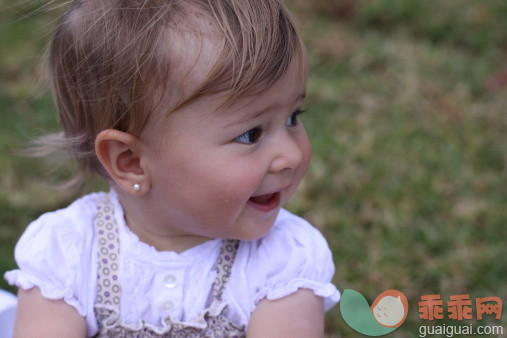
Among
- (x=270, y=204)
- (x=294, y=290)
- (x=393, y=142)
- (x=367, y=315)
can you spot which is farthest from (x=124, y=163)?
(x=393, y=142)

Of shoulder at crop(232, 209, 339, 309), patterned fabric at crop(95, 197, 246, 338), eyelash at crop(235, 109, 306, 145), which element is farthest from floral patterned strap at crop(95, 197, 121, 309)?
eyelash at crop(235, 109, 306, 145)

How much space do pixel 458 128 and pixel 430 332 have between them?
1.07 metres

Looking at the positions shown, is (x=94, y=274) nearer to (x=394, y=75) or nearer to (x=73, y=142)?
(x=73, y=142)

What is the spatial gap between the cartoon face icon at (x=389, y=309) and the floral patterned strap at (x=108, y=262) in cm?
52

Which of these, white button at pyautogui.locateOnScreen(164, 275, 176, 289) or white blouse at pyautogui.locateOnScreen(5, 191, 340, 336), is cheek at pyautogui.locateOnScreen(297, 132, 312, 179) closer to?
white blouse at pyautogui.locateOnScreen(5, 191, 340, 336)

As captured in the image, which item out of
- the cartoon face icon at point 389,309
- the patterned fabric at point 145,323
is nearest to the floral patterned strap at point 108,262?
the patterned fabric at point 145,323

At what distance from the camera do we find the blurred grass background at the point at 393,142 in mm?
2275

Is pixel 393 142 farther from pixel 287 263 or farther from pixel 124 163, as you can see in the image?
pixel 124 163

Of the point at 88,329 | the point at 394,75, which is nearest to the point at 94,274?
the point at 88,329

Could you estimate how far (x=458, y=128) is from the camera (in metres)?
2.89

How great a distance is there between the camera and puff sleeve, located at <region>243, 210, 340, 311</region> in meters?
1.55

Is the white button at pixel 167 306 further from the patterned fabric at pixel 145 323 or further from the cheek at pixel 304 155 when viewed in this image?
the cheek at pixel 304 155

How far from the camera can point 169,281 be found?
5.24 ft

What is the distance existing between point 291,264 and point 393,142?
1364mm
